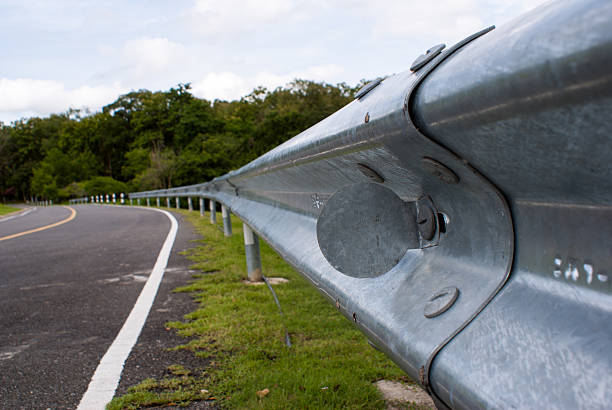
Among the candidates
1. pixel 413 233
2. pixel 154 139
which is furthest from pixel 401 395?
pixel 154 139

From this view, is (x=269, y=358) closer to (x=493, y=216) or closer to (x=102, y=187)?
(x=493, y=216)

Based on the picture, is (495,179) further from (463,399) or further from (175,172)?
(175,172)

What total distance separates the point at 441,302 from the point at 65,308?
4535 mm

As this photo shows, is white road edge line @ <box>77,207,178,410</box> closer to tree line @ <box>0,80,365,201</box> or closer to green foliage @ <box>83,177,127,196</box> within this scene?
tree line @ <box>0,80,365,201</box>

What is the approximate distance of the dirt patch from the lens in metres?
2.69

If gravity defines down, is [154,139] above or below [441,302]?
above

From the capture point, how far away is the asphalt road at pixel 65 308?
312cm

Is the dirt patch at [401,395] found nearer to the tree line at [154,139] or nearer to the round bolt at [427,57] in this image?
the round bolt at [427,57]

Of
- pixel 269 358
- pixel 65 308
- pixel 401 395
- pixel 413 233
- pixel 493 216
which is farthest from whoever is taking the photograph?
pixel 65 308

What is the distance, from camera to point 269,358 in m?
3.45

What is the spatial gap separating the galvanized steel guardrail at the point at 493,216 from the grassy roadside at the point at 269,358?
4.56ft

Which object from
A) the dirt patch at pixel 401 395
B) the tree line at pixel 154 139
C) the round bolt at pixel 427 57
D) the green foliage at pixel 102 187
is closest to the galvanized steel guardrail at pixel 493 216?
the round bolt at pixel 427 57

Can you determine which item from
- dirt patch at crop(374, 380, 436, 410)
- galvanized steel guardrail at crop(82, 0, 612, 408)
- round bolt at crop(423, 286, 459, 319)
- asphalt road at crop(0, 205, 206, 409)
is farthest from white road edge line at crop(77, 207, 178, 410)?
round bolt at crop(423, 286, 459, 319)

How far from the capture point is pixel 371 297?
60.8 inches
